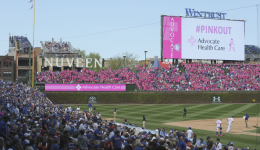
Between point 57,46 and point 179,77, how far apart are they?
4525 centimetres

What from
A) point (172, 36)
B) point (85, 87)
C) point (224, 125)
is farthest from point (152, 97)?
point (224, 125)

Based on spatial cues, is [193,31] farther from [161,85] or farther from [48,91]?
[48,91]

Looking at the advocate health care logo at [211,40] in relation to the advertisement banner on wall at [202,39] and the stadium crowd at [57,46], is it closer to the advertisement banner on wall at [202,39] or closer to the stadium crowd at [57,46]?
the advertisement banner on wall at [202,39]

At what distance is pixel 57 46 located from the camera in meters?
84.6

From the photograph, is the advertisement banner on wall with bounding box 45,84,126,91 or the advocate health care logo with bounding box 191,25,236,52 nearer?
the advertisement banner on wall with bounding box 45,84,126,91

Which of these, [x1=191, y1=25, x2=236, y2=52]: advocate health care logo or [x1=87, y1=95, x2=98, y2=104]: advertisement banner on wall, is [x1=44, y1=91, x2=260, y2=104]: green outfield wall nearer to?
[x1=87, y1=95, x2=98, y2=104]: advertisement banner on wall

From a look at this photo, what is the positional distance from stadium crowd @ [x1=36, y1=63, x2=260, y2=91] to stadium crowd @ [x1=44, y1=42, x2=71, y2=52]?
34473 millimetres

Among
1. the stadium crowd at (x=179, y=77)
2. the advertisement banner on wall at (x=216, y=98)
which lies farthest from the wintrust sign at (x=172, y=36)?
the advertisement banner on wall at (x=216, y=98)

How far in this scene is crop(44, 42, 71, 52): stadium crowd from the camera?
8282cm

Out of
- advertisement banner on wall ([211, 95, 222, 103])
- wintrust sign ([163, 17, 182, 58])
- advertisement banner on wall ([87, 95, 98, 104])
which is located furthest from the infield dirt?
wintrust sign ([163, 17, 182, 58])

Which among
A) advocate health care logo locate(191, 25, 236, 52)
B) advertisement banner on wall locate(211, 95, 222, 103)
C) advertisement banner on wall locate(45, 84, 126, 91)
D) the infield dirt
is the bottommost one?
the infield dirt

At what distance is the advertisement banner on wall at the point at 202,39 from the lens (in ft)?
187

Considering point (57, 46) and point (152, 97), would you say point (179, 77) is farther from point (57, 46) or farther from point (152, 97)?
point (57, 46)

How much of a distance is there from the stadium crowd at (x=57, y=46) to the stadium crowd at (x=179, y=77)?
113ft
